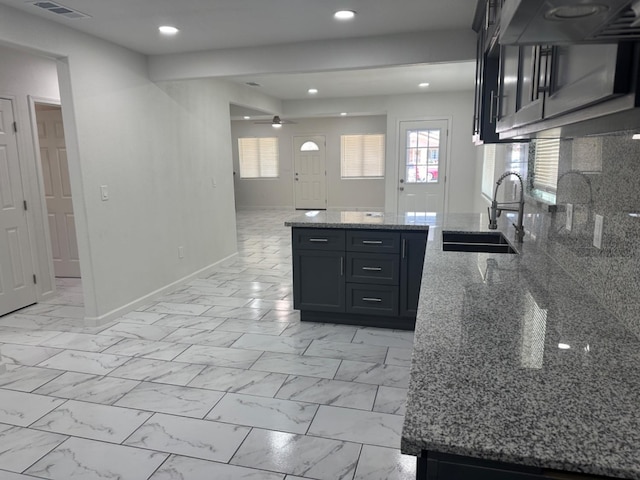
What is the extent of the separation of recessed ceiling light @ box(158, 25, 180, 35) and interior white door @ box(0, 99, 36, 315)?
1.89 m

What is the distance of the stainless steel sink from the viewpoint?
9.45 feet

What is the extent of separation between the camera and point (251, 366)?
2979 millimetres

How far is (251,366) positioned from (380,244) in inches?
53.7

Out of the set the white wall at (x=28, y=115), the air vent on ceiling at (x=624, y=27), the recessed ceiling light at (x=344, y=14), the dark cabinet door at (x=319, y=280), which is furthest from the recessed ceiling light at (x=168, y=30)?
the air vent on ceiling at (x=624, y=27)

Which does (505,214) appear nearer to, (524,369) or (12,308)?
(524,369)

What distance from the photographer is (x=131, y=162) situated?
13.5 feet

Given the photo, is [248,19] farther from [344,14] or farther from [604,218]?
[604,218]

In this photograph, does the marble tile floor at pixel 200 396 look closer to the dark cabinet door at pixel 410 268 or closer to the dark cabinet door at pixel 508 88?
the dark cabinet door at pixel 410 268

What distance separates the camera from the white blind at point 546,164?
2371mm

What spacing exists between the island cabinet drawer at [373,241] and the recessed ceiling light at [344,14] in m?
1.60

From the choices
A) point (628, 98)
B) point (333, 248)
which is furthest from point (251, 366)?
point (628, 98)

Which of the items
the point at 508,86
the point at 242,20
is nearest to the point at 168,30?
the point at 242,20

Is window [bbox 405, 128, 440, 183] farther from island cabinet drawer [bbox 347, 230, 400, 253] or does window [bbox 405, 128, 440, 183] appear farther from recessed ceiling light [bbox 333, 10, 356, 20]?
recessed ceiling light [bbox 333, 10, 356, 20]

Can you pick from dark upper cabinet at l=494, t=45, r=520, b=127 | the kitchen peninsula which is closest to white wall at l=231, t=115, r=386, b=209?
the kitchen peninsula
